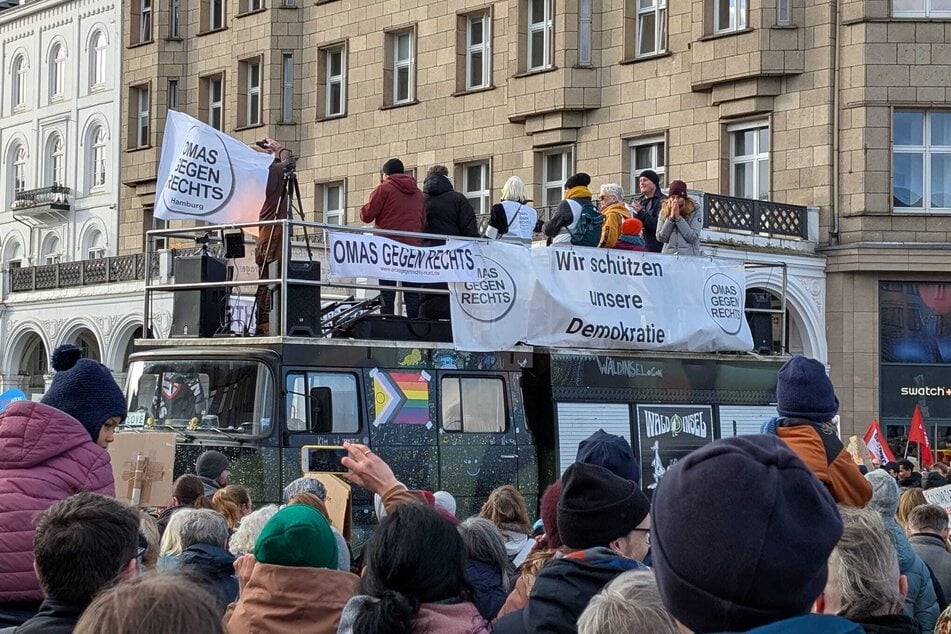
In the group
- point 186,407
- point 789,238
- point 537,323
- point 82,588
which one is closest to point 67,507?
point 82,588

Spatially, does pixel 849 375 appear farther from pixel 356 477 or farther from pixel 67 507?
pixel 67 507

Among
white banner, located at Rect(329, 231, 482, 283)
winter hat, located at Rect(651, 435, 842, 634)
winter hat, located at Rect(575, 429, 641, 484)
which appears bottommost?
winter hat, located at Rect(575, 429, 641, 484)

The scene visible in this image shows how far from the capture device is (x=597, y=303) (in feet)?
46.7

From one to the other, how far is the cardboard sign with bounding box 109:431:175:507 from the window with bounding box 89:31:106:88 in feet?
131

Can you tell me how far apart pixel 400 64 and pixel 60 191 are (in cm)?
1635

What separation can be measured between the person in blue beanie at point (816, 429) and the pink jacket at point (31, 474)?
113 inches

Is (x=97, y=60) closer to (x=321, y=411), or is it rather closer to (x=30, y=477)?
(x=321, y=411)

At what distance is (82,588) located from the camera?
380 cm

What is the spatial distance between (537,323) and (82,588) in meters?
10.1

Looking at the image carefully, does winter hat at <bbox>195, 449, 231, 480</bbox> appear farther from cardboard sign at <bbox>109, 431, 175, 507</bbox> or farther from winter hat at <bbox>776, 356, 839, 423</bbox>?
winter hat at <bbox>776, 356, 839, 423</bbox>

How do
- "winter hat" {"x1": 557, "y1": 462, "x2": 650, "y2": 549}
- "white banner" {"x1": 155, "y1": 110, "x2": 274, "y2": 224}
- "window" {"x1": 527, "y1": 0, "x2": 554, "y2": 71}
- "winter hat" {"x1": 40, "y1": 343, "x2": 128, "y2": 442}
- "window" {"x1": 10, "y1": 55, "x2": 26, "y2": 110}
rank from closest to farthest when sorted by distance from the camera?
"winter hat" {"x1": 557, "y1": 462, "x2": 650, "y2": 549} → "winter hat" {"x1": 40, "y1": 343, "x2": 128, "y2": 442} → "white banner" {"x1": 155, "y1": 110, "x2": 274, "y2": 224} → "window" {"x1": 527, "y1": 0, "x2": 554, "y2": 71} → "window" {"x1": 10, "y1": 55, "x2": 26, "y2": 110}

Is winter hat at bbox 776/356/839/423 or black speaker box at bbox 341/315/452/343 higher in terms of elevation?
black speaker box at bbox 341/315/452/343

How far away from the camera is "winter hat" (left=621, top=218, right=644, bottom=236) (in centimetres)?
1509

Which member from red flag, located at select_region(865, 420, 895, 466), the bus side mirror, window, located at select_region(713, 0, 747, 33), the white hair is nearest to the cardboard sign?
the bus side mirror
